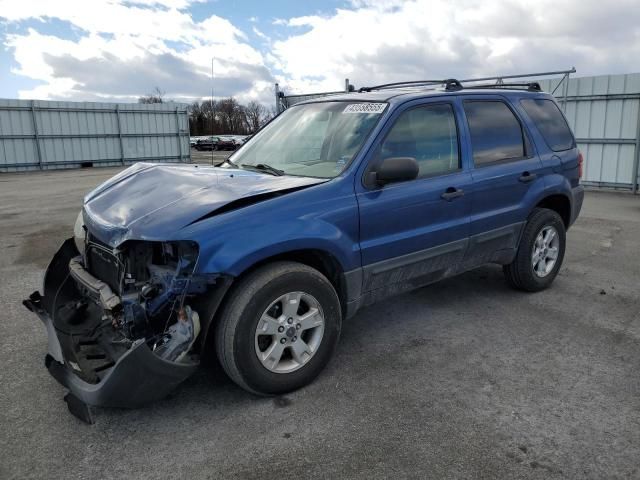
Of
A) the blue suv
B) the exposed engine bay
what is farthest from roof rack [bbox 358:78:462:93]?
the exposed engine bay

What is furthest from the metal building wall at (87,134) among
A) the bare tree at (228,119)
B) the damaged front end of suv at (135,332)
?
the damaged front end of suv at (135,332)

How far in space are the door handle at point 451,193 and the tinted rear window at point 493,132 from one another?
39cm

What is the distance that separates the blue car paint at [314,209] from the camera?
2885 millimetres

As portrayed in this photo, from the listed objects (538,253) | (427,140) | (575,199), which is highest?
(427,140)

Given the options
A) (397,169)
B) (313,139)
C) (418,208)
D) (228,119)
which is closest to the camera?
(397,169)

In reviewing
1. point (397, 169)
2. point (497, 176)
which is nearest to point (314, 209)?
point (397, 169)

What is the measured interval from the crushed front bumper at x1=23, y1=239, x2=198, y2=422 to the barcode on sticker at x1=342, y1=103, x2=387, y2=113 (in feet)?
7.11

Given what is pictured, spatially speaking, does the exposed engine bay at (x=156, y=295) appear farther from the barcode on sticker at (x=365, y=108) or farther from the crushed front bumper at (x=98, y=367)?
the barcode on sticker at (x=365, y=108)

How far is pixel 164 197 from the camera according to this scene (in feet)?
10.4

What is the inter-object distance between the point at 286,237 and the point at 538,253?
120 inches

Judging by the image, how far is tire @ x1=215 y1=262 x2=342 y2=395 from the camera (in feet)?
9.57

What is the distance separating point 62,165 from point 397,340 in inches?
898

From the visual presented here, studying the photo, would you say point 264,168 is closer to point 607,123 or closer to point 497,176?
point 497,176

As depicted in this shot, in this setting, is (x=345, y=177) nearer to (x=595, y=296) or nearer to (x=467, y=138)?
(x=467, y=138)
